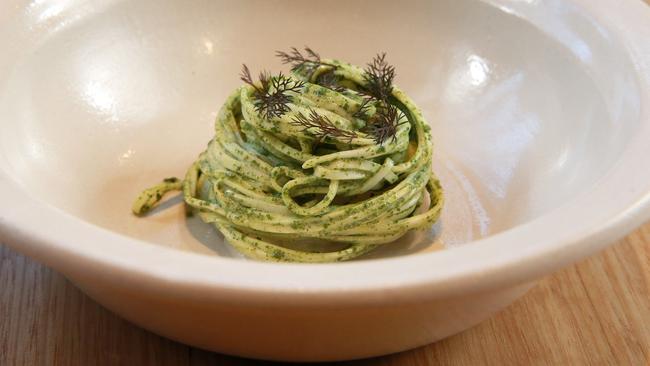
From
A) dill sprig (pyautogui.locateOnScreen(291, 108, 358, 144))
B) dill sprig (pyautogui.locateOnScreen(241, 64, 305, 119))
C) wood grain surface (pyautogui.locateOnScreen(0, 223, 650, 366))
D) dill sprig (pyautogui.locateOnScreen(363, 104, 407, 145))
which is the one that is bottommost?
wood grain surface (pyautogui.locateOnScreen(0, 223, 650, 366))

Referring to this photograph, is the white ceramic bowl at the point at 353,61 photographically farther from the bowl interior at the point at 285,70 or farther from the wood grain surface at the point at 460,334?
the wood grain surface at the point at 460,334

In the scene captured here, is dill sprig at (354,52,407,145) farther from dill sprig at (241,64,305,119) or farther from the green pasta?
dill sprig at (241,64,305,119)

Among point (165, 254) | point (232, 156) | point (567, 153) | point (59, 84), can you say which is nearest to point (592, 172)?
point (567, 153)

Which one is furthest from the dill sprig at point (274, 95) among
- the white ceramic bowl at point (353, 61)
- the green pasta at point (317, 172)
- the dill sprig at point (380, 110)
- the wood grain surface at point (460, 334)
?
the wood grain surface at point (460, 334)

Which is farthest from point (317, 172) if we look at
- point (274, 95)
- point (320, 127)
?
point (274, 95)

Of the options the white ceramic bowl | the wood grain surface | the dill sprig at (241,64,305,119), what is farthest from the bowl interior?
the dill sprig at (241,64,305,119)

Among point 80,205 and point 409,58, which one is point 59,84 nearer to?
point 80,205
